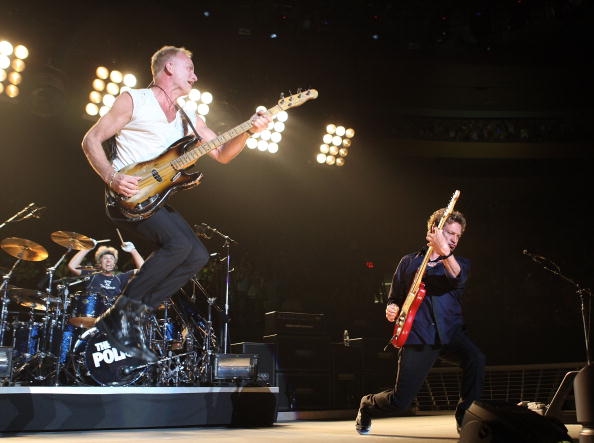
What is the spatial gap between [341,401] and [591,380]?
5.52 metres

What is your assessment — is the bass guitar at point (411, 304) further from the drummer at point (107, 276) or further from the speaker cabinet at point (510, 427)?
the drummer at point (107, 276)

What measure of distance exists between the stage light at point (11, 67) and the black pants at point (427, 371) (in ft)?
18.4

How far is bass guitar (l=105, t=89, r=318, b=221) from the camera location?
9.63ft

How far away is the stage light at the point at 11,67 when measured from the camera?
705 centimetres

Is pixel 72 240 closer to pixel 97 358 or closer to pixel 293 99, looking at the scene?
pixel 97 358

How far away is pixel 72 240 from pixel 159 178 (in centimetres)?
442

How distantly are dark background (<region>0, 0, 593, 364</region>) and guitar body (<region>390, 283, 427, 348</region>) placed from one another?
148 inches

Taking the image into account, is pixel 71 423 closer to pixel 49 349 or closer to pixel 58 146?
pixel 49 349

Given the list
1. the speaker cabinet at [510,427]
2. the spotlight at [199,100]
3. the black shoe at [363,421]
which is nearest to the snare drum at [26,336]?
the spotlight at [199,100]

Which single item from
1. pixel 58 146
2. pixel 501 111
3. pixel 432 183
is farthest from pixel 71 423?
pixel 501 111

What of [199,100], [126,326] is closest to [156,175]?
[126,326]

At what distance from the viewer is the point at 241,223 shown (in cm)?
1156

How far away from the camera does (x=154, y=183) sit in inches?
117

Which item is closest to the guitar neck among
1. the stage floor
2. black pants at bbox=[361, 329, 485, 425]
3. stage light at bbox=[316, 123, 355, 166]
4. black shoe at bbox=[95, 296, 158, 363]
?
black shoe at bbox=[95, 296, 158, 363]
